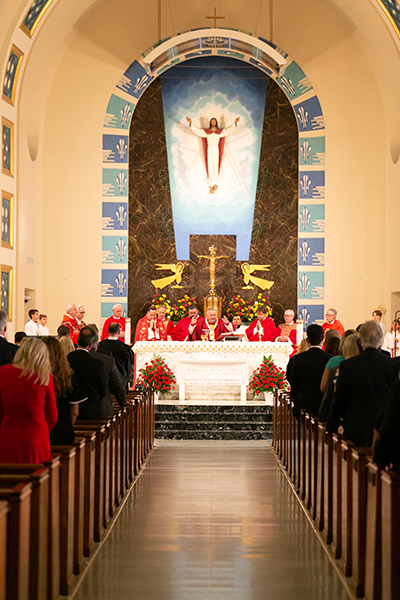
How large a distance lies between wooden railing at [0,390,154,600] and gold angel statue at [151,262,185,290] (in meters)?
9.57

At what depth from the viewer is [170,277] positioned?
16234 millimetres

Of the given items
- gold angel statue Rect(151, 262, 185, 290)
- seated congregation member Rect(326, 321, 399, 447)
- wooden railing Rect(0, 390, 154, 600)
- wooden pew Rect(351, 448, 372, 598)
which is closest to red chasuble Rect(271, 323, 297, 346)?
gold angel statue Rect(151, 262, 185, 290)

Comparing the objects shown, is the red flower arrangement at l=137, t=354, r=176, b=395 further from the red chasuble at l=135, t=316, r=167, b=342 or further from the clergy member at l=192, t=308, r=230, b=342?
the red chasuble at l=135, t=316, r=167, b=342

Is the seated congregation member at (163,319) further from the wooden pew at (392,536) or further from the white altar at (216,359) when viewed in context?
the wooden pew at (392,536)

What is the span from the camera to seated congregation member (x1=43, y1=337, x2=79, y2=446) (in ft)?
16.0

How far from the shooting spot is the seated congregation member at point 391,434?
3.48 metres

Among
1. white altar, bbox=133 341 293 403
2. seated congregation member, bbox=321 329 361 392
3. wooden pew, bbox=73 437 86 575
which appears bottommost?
wooden pew, bbox=73 437 86 575

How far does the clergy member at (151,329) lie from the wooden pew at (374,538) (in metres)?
9.14

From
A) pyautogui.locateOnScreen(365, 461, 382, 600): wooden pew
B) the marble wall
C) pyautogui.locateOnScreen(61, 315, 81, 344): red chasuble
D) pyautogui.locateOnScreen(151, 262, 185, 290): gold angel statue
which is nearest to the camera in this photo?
pyautogui.locateOnScreen(365, 461, 382, 600): wooden pew

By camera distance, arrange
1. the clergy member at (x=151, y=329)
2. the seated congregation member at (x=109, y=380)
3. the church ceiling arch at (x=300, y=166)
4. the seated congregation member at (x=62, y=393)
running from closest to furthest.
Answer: the seated congregation member at (x=62, y=393) < the seated congregation member at (x=109, y=380) < the clergy member at (x=151, y=329) < the church ceiling arch at (x=300, y=166)

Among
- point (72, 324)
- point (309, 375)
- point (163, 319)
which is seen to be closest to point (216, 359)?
point (163, 319)

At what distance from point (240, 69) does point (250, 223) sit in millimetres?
3578

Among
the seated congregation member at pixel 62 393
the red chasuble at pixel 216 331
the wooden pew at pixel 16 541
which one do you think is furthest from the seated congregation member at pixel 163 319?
the wooden pew at pixel 16 541

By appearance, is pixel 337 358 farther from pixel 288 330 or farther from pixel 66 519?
pixel 288 330
